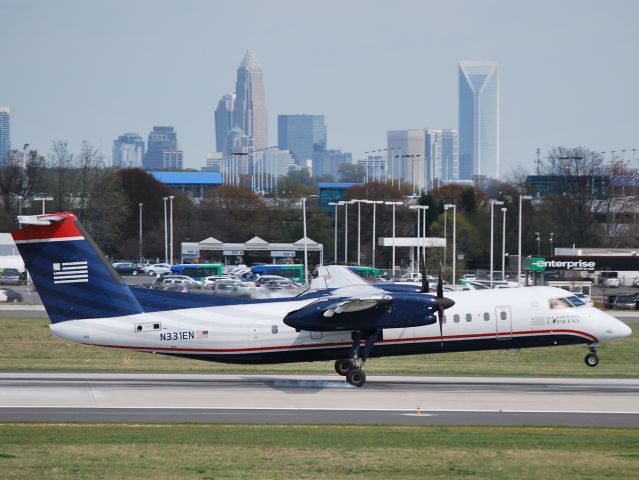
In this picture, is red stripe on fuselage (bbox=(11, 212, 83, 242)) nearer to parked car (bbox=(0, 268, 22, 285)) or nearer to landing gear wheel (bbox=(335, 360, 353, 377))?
landing gear wheel (bbox=(335, 360, 353, 377))

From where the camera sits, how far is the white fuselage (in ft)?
100

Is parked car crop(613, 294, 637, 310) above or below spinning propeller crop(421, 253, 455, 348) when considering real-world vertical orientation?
below

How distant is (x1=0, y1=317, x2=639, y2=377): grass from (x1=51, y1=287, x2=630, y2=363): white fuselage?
443cm

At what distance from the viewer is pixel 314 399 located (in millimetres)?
28859

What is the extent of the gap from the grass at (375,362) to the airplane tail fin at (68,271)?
7147mm

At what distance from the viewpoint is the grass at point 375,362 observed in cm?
3734

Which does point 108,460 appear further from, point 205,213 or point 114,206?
point 205,213

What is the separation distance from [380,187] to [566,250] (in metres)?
45.6

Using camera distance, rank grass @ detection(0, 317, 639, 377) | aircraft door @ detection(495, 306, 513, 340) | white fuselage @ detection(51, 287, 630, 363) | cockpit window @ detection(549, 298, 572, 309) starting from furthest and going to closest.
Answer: grass @ detection(0, 317, 639, 377) → cockpit window @ detection(549, 298, 572, 309) → aircraft door @ detection(495, 306, 513, 340) → white fuselage @ detection(51, 287, 630, 363)

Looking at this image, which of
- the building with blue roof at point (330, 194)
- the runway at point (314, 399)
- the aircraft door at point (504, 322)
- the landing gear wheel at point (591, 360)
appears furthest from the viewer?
the building with blue roof at point (330, 194)

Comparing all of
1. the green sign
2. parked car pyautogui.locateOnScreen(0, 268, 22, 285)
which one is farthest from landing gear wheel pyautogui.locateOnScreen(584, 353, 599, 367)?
parked car pyautogui.locateOnScreen(0, 268, 22, 285)

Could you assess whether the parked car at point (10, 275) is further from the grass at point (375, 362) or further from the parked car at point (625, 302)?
the parked car at point (625, 302)

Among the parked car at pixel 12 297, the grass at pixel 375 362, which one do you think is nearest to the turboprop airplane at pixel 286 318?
the grass at pixel 375 362

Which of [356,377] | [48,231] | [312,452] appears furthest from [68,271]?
[312,452]
